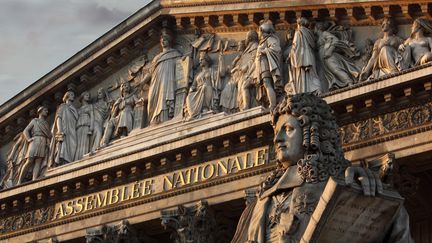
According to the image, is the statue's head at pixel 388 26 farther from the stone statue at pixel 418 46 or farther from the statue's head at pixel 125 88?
the statue's head at pixel 125 88

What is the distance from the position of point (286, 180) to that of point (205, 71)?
18.4 metres

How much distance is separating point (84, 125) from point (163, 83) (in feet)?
7.52

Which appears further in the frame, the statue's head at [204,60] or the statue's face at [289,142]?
the statue's head at [204,60]

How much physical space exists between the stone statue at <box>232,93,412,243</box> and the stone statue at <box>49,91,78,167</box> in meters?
20.1

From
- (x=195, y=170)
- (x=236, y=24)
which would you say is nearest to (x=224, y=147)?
(x=195, y=170)

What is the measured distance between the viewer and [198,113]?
24328 mm

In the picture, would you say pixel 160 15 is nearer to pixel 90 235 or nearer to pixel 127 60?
pixel 127 60

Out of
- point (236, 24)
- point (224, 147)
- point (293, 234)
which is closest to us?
point (293, 234)

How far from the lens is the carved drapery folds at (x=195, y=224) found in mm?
22844

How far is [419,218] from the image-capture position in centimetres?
2202

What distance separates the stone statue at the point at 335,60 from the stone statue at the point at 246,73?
144 centimetres

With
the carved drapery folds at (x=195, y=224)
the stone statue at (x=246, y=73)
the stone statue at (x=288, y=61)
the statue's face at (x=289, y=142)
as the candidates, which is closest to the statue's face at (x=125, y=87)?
the stone statue at (x=246, y=73)

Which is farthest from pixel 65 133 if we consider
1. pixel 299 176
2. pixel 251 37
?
pixel 299 176

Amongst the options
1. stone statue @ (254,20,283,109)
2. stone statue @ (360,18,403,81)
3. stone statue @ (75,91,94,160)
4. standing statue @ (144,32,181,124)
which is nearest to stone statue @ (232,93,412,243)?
stone statue @ (360,18,403,81)
